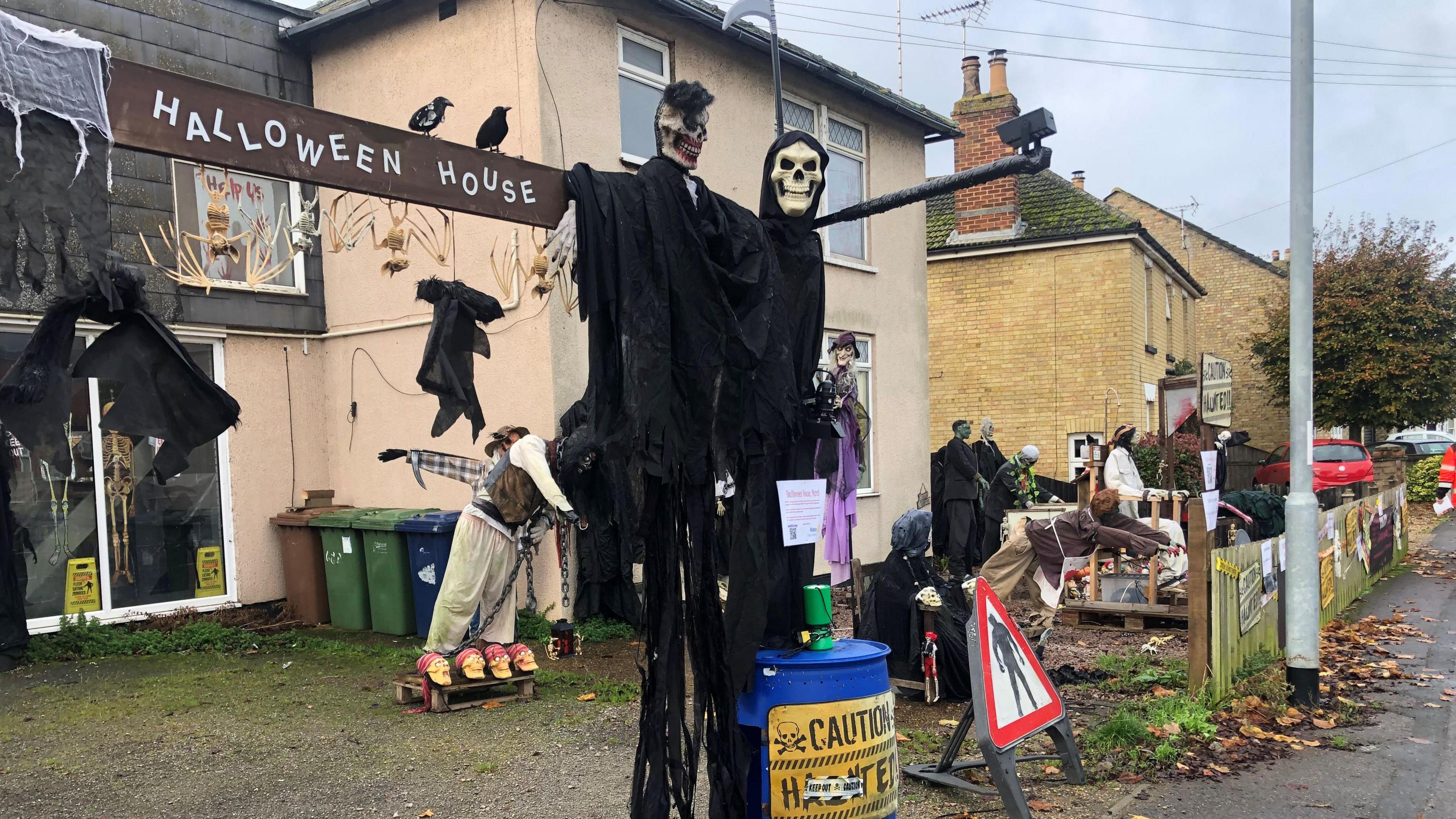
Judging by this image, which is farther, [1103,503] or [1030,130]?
[1103,503]

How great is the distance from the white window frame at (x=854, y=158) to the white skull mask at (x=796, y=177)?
337 inches

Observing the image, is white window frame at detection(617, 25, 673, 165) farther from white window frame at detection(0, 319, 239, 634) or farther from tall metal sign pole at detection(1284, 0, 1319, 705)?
tall metal sign pole at detection(1284, 0, 1319, 705)

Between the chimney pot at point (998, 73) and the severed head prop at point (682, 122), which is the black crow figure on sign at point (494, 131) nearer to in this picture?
the severed head prop at point (682, 122)

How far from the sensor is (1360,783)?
5629 millimetres

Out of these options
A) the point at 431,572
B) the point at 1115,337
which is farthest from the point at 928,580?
the point at 1115,337

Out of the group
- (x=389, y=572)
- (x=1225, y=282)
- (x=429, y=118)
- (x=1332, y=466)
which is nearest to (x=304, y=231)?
(x=429, y=118)

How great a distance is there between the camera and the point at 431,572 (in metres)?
9.25

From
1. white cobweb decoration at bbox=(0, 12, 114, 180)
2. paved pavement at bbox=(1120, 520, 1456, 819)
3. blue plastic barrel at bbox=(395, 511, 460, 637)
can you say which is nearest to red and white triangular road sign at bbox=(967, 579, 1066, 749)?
paved pavement at bbox=(1120, 520, 1456, 819)

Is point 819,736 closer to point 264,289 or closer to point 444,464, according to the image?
point 444,464

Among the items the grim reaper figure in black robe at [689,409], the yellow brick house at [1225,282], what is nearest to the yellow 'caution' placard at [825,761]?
the grim reaper figure in black robe at [689,409]

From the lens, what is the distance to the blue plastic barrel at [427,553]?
359 inches

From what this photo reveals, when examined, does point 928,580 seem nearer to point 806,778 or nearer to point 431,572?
point 806,778

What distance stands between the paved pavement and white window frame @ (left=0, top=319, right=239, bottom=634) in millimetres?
7822

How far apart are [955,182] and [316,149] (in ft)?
7.54
